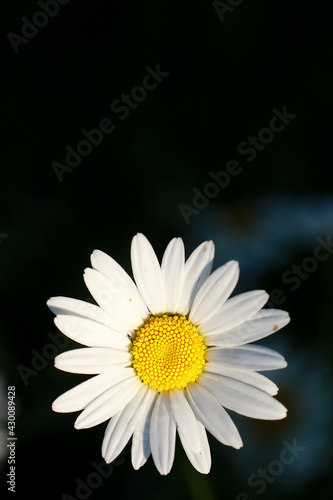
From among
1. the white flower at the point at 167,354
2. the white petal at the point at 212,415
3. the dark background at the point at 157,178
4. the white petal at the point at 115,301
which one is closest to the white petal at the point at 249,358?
the white flower at the point at 167,354

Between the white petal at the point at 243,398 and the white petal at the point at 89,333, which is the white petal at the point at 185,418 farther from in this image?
the white petal at the point at 89,333

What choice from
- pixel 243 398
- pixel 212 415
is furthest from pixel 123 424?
pixel 243 398

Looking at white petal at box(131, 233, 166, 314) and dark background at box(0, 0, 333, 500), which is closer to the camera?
white petal at box(131, 233, 166, 314)

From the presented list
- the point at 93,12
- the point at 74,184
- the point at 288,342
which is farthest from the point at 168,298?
the point at 93,12

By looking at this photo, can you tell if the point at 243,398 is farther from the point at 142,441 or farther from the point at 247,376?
the point at 142,441

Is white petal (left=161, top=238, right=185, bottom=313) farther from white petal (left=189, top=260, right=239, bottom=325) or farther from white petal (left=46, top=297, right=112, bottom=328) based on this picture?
white petal (left=46, top=297, right=112, bottom=328)

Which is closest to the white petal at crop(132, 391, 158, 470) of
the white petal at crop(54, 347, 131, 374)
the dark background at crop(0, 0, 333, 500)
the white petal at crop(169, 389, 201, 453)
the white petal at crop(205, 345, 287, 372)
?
the white petal at crop(169, 389, 201, 453)
